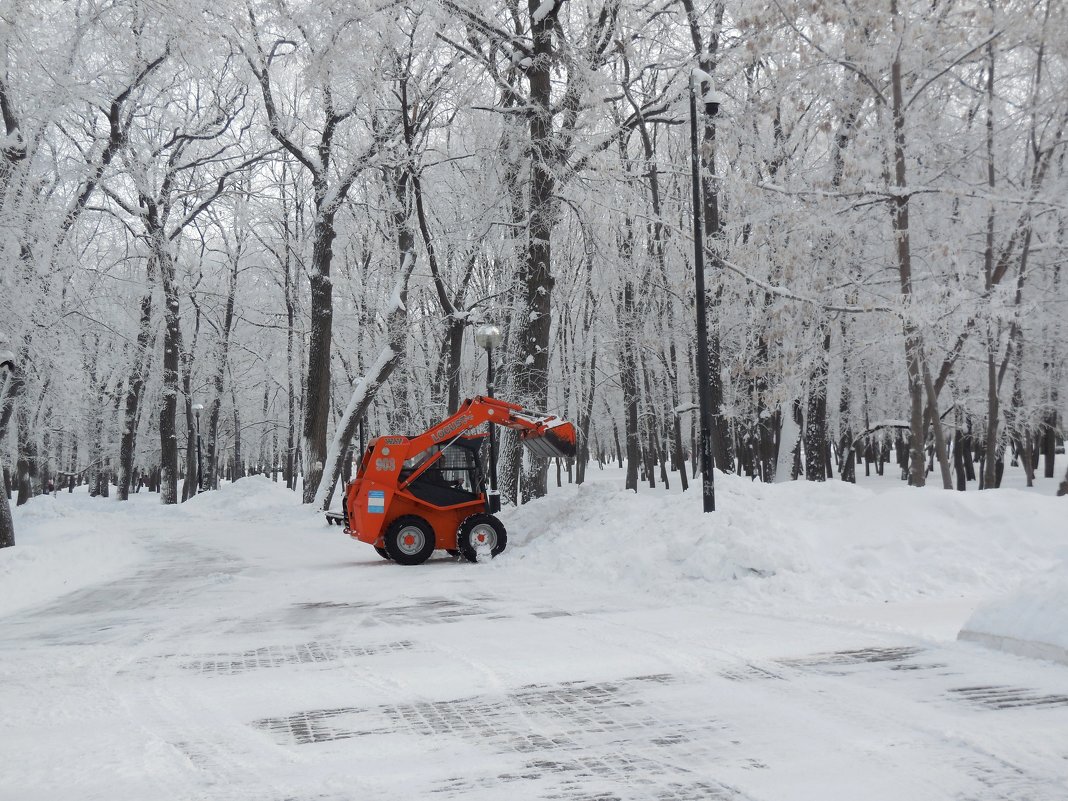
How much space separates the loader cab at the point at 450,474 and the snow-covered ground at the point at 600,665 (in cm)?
105

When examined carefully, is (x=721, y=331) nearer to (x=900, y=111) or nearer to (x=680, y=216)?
(x=680, y=216)

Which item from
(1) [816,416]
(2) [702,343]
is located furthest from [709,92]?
(1) [816,416]

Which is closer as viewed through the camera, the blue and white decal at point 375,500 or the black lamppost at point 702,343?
the black lamppost at point 702,343

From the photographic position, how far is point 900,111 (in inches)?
639

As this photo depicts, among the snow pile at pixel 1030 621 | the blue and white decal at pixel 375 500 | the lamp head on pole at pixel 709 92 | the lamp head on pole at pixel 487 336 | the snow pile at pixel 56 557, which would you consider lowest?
the snow pile at pixel 56 557

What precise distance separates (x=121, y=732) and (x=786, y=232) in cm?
1477

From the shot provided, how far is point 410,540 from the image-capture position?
→ 1359cm

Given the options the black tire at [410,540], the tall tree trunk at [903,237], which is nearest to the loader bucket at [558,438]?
the black tire at [410,540]

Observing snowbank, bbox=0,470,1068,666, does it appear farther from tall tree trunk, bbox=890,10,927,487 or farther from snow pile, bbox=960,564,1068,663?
tall tree trunk, bbox=890,10,927,487

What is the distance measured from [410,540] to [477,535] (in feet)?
3.36

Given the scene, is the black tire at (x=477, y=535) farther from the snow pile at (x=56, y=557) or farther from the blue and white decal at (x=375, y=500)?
the snow pile at (x=56, y=557)

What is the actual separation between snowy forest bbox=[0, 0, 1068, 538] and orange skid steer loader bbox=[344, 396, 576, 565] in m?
3.63

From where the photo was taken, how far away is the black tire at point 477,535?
Answer: 13516 mm

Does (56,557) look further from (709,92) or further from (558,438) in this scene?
(709,92)
